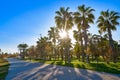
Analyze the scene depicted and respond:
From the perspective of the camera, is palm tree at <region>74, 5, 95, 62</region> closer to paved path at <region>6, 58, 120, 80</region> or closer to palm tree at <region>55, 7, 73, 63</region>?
palm tree at <region>55, 7, 73, 63</region>

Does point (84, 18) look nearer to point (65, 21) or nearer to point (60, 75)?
point (65, 21)

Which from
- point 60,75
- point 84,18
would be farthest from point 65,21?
point 60,75

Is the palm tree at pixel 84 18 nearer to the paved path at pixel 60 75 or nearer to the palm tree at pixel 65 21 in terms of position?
the palm tree at pixel 65 21

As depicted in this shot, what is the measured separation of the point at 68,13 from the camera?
4956cm

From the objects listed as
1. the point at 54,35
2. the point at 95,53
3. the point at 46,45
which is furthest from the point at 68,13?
the point at 46,45

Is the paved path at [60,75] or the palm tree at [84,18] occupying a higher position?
the palm tree at [84,18]

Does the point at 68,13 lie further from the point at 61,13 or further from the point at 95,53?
the point at 95,53

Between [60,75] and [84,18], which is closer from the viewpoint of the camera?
[60,75]

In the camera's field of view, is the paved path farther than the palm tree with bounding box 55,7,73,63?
No

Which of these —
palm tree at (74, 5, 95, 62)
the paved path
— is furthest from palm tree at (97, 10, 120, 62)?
the paved path

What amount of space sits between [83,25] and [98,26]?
338 cm

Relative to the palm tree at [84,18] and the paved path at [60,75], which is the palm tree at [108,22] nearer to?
the palm tree at [84,18]

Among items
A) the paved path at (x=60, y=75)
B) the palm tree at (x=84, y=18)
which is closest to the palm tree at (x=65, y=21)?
the palm tree at (x=84, y=18)

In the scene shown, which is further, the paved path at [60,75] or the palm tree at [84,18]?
the palm tree at [84,18]
